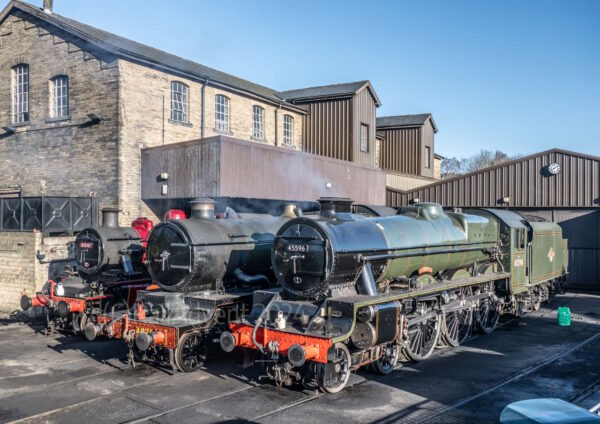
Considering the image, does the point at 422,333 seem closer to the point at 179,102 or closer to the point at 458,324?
the point at 458,324

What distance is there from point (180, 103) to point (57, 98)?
442cm

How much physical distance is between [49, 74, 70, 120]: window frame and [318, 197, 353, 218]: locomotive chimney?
13.3 metres

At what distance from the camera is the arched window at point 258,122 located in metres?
24.0

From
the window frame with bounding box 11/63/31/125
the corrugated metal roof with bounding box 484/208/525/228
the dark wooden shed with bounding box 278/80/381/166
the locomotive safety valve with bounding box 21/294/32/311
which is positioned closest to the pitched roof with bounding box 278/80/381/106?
the dark wooden shed with bounding box 278/80/381/166

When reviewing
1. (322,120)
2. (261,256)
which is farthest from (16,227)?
(322,120)

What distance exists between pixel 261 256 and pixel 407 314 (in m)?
3.28

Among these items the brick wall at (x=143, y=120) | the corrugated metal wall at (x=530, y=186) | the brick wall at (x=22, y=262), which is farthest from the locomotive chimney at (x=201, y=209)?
the corrugated metal wall at (x=530, y=186)

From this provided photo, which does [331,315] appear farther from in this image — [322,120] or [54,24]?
[322,120]

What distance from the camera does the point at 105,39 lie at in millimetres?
19000

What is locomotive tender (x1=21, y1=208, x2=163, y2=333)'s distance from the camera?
12.0m

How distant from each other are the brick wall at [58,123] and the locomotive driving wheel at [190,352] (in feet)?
30.0

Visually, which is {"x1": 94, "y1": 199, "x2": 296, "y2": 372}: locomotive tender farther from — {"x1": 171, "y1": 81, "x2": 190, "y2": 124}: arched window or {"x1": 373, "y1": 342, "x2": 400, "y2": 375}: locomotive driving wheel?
{"x1": 171, "y1": 81, "x2": 190, "y2": 124}: arched window

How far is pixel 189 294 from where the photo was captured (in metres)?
10.0

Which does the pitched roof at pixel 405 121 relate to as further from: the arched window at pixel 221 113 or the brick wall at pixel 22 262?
the brick wall at pixel 22 262
